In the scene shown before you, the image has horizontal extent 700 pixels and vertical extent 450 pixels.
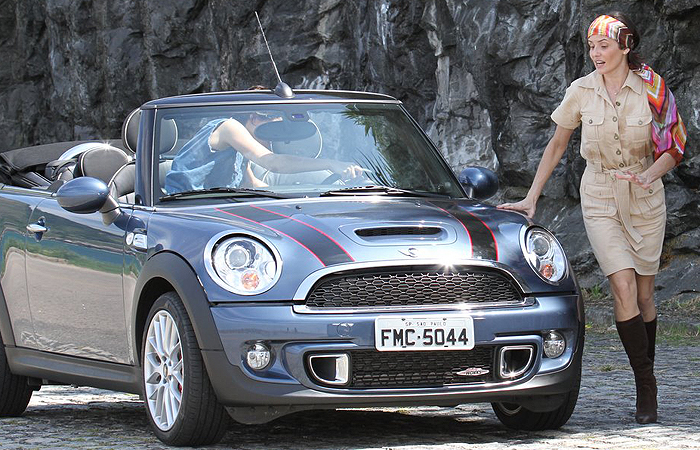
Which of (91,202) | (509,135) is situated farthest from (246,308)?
(509,135)

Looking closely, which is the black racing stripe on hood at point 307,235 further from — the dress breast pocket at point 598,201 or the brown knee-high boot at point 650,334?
the brown knee-high boot at point 650,334

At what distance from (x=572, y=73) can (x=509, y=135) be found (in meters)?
1.73

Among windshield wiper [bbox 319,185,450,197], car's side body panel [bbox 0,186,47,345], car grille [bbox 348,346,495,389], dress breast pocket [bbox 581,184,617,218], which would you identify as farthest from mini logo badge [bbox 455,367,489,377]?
car's side body panel [bbox 0,186,47,345]

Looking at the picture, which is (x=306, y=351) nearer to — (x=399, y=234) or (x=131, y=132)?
(x=399, y=234)

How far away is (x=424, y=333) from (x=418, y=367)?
0.17 metres

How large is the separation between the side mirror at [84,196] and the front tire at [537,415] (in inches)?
79.2

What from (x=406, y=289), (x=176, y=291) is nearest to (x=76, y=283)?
(x=176, y=291)

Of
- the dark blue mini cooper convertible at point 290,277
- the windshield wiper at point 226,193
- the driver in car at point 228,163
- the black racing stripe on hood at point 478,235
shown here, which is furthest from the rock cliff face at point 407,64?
the windshield wiper at point 226,193

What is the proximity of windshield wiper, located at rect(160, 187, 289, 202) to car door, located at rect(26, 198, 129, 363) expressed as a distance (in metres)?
0.30

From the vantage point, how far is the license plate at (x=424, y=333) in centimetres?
553

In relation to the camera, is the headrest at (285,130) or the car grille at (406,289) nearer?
the car grille at (406,289)

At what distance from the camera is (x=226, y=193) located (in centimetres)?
645

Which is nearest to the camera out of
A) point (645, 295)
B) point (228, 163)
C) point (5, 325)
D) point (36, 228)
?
point (228, 163)

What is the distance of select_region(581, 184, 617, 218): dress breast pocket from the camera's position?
6812mm
